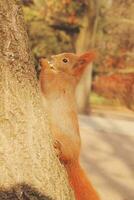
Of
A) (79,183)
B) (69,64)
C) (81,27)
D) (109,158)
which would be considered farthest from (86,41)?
(79,183)

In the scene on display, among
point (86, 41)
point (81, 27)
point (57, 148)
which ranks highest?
point (57, 148)

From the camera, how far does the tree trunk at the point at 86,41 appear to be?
590 inches

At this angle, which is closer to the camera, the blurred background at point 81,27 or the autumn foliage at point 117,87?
the blurred background at point 81,27

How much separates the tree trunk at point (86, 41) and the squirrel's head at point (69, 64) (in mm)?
11538

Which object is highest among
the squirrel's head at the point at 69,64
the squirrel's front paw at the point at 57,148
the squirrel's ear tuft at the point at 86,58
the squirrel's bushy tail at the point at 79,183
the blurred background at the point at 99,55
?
the squirrel's ear tuft at the point at 86,58

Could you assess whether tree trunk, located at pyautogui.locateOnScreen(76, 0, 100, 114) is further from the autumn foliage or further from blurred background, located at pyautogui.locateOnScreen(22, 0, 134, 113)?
the autumn foliage

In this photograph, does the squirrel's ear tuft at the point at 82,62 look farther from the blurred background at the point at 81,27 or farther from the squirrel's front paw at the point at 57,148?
the blurred background at the point at 81,27

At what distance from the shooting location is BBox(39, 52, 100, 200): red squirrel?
286 cm

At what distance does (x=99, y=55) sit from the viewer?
1711 cm

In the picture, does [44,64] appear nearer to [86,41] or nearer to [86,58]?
[86,58]

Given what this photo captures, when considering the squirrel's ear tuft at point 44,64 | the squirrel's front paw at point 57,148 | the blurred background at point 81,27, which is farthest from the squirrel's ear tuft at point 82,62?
the blurred background at point 81,27

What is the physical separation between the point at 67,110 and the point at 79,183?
0.39 metres

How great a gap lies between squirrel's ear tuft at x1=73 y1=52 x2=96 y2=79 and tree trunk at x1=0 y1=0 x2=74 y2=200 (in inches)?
17.9

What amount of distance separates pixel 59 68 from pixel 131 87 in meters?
16.4
